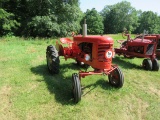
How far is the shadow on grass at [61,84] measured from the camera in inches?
185

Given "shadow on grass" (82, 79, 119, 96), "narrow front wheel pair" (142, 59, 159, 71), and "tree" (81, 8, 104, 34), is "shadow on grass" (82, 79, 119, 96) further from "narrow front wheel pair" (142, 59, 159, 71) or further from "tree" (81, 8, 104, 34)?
"tree" (81, 8, 104, 34)

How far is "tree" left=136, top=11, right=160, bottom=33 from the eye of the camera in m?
74.1

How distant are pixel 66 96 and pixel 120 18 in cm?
6062

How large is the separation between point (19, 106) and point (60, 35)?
53.8 feet

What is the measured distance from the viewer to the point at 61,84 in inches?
212

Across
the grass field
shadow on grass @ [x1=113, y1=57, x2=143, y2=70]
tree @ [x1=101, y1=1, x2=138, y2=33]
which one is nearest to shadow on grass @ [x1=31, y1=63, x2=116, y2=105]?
the grass field

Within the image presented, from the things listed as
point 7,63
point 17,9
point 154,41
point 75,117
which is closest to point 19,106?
point 75,117

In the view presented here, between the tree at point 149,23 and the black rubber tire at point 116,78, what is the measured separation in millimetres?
70794

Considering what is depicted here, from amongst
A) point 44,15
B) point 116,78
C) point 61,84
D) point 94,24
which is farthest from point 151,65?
point 94,24

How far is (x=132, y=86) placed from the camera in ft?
18.8

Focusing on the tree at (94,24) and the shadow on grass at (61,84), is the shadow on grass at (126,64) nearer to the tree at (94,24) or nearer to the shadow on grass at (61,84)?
the shadow on grass at (61,84)

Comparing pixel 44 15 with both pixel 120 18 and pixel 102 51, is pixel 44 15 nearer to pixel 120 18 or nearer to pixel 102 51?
pixel 102 51

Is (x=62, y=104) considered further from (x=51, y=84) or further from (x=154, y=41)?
(x=154, y=41)

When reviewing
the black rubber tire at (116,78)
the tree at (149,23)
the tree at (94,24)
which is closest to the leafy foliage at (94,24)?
the tree at (94,24)
